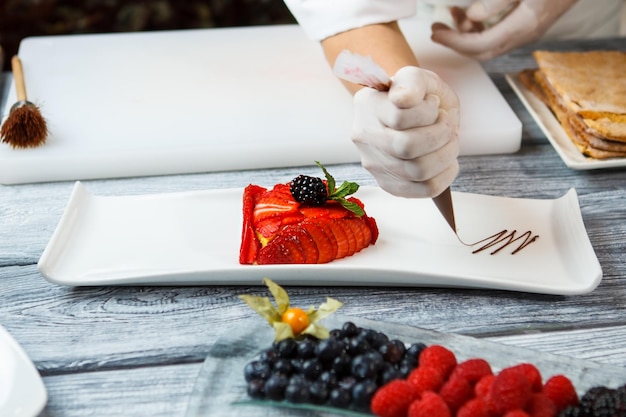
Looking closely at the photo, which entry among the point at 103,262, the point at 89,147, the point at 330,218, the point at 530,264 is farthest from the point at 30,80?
the point at 530,264

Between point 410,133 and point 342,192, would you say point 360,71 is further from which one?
point 342,192

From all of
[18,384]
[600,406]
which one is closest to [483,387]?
[600,406]

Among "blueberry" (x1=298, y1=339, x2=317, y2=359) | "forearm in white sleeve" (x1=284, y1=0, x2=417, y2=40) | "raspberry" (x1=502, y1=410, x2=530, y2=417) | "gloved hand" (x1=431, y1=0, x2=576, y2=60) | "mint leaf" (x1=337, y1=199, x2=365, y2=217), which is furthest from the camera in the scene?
"gloved hand" (x1=431, y1=0, x2=576, y2=60)

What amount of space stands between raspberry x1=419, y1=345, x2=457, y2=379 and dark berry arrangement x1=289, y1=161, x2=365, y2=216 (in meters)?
0.36

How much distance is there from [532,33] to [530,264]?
78cm

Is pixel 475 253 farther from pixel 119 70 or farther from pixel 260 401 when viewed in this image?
pixel 119 70

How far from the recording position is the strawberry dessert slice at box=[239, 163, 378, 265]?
1.18 m

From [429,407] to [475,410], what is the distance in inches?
1.9

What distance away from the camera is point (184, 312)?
1125 mm

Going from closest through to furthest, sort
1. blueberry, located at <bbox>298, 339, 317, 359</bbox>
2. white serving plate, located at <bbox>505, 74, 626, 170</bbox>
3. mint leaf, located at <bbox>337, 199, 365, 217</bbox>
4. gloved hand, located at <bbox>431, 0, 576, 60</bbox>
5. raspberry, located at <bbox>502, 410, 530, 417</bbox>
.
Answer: raspberry, located at <bbox>502, 410, 530, 417</bbox>, blueberry, located at <bbox>298, 339, 317, 359</bbox>, mint leaf, located at <bbox>337, 199, 365, 217</bbox>, white serving plate, located at <bbox>505, 74, 626, 170</bbox>, gloved hand, located at <bbox>431, 0, 576, 60</bbox>

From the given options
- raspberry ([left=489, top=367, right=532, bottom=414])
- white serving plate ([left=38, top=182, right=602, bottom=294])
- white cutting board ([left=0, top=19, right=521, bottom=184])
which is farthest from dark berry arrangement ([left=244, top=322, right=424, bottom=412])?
white cutting board ([left=0, top=19, right=521, bottom=184])

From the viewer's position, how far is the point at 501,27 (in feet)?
5.84

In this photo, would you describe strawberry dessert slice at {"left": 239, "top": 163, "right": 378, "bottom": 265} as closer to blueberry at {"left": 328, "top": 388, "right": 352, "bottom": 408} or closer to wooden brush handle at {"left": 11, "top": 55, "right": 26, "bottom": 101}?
blueberry at {"left": 328, "top": 388, "right": 352, "bottom": 408}

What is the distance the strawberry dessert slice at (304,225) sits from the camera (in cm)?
118
